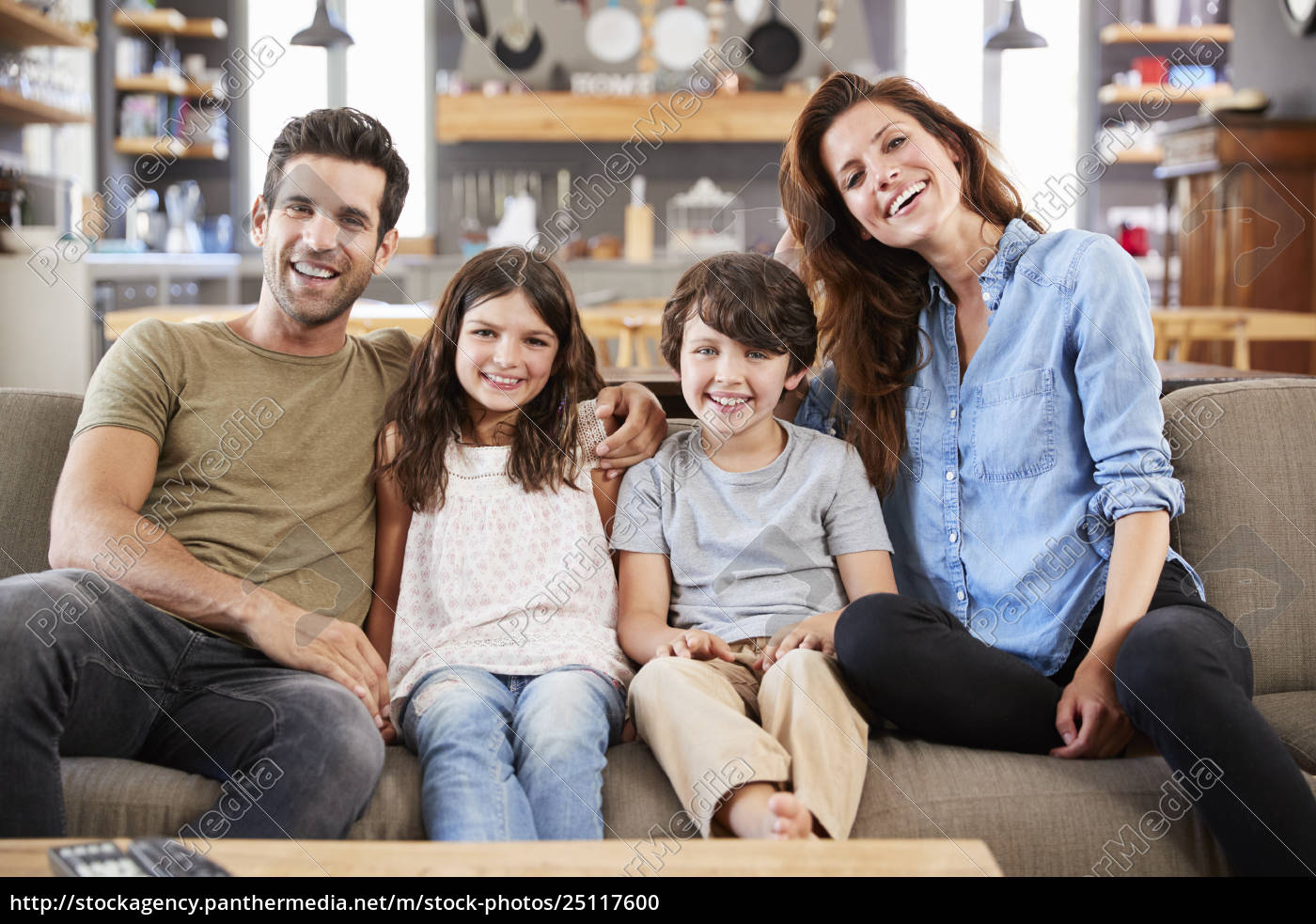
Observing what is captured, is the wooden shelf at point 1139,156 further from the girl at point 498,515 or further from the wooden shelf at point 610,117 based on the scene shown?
the girl at point 498,515

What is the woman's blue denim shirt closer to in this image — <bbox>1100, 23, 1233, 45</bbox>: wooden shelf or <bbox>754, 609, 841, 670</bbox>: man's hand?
<bbox>754, 609, 841, 670</bbox>: man's hand

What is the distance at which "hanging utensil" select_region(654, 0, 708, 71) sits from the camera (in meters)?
5.95

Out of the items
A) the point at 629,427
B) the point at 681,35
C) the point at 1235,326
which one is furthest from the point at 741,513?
→ the point at 681,35

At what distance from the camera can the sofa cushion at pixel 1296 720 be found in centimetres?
127

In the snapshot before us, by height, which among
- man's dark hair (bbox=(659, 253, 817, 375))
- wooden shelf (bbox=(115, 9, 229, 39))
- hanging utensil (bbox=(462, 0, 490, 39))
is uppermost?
wooden shelf (bbox=(115, 9, 229, 39))

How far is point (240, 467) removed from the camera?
4.61ft

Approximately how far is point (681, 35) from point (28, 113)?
3.18 meters

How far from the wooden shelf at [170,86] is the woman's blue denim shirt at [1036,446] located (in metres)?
5.30

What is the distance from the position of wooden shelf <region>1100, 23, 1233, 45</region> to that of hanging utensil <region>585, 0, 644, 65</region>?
8.09ft

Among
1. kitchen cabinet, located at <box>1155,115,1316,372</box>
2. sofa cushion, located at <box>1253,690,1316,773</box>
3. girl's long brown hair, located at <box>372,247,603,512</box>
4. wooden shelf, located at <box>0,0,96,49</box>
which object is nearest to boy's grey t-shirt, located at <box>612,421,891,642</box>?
girl's long brown hair, located at <box>372,247,603,512</box>

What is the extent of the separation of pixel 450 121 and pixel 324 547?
5044mm

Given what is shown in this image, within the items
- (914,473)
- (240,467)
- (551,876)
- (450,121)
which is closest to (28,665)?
(240,467)

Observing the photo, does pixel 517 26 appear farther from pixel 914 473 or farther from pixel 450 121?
pixel 914 473

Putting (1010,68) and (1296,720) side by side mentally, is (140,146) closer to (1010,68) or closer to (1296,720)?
(1010,68)
